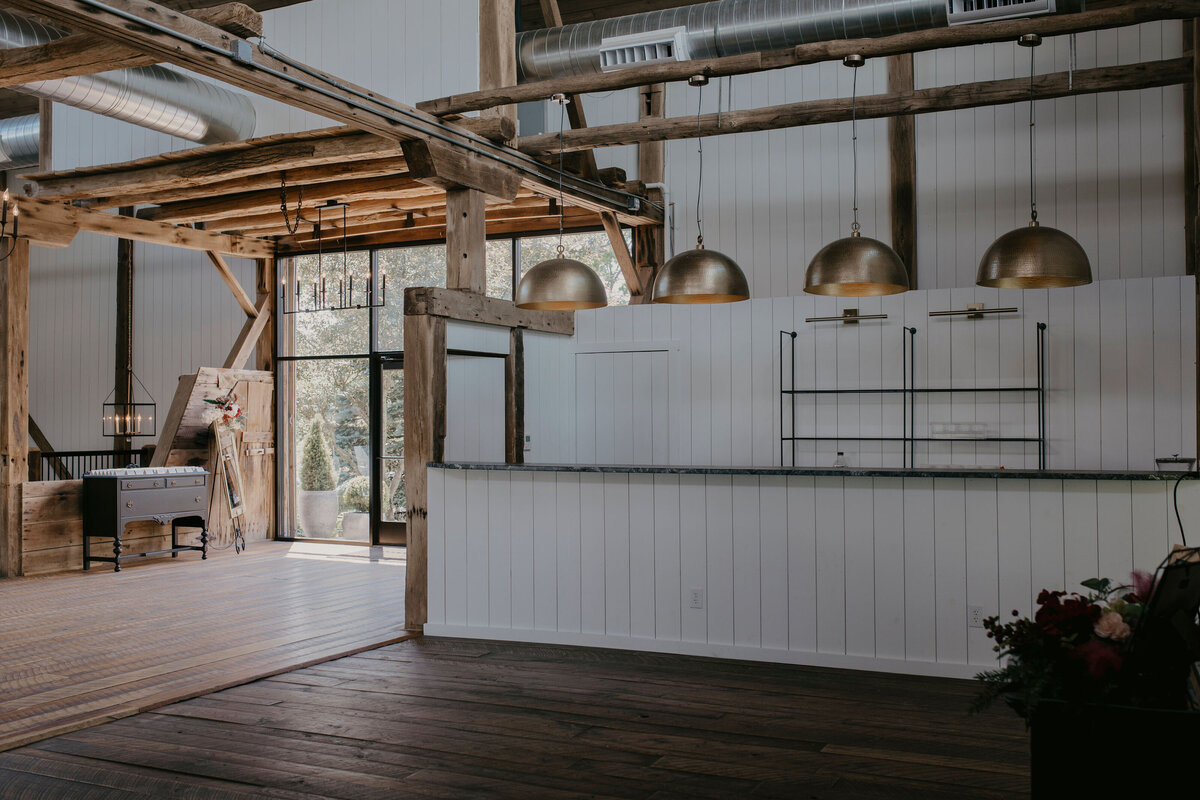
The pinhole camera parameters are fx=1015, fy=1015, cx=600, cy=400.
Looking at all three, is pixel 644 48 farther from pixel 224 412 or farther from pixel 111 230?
pixel 224 412

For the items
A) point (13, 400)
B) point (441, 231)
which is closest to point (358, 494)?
point (441, 231)

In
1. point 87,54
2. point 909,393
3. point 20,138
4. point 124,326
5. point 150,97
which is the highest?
point 20,138

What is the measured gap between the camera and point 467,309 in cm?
687

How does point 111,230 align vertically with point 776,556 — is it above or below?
above

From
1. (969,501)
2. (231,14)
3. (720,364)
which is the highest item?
(231,14)

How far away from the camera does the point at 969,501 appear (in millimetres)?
5301

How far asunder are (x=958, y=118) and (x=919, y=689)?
5210mm

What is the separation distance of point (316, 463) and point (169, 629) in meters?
5.02

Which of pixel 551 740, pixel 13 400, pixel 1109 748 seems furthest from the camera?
pixel 13 400

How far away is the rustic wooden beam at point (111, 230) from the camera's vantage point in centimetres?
923

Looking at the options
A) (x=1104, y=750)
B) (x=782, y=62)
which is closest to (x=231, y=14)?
(x=782, y=62)

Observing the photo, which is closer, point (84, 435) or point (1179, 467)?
point (1179, 467)

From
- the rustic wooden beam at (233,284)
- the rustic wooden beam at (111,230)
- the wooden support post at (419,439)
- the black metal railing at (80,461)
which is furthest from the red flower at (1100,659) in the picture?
the black metal railing at (80,461)

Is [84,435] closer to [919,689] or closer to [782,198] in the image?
[782,198]
